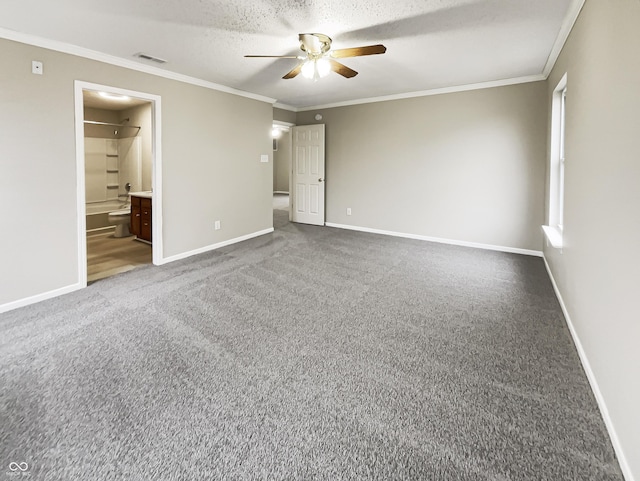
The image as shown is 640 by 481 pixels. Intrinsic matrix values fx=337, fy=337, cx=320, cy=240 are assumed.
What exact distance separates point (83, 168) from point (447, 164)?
4869 mm

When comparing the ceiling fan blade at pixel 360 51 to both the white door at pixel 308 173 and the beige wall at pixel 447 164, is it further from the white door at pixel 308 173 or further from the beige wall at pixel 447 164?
the white door at pixel 308 173

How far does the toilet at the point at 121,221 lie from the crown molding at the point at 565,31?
6.26m

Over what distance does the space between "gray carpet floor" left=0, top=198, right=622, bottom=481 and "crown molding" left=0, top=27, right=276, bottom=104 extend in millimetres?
2348

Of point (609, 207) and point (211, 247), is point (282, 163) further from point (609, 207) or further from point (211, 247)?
point (609, 207)

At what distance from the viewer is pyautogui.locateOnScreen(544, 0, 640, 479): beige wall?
56.5 inches

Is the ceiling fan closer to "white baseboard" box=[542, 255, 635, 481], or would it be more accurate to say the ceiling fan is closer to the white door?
"white baseboard" box=[542, 255, 635, 481]

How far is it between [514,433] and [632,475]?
42cm

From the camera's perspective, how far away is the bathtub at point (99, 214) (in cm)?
611

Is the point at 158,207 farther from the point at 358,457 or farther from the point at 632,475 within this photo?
the point at 632,475

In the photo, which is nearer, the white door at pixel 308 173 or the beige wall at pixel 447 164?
the beige wall at pixel 447 164

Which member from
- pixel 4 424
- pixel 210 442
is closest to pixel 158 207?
pixel 4 424

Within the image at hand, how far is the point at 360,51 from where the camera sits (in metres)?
2.91

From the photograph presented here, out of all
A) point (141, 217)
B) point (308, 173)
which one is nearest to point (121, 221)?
point (141, 217)

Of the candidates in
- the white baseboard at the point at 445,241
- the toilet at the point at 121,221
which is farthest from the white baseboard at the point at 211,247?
the toilet at the point at 121,221
